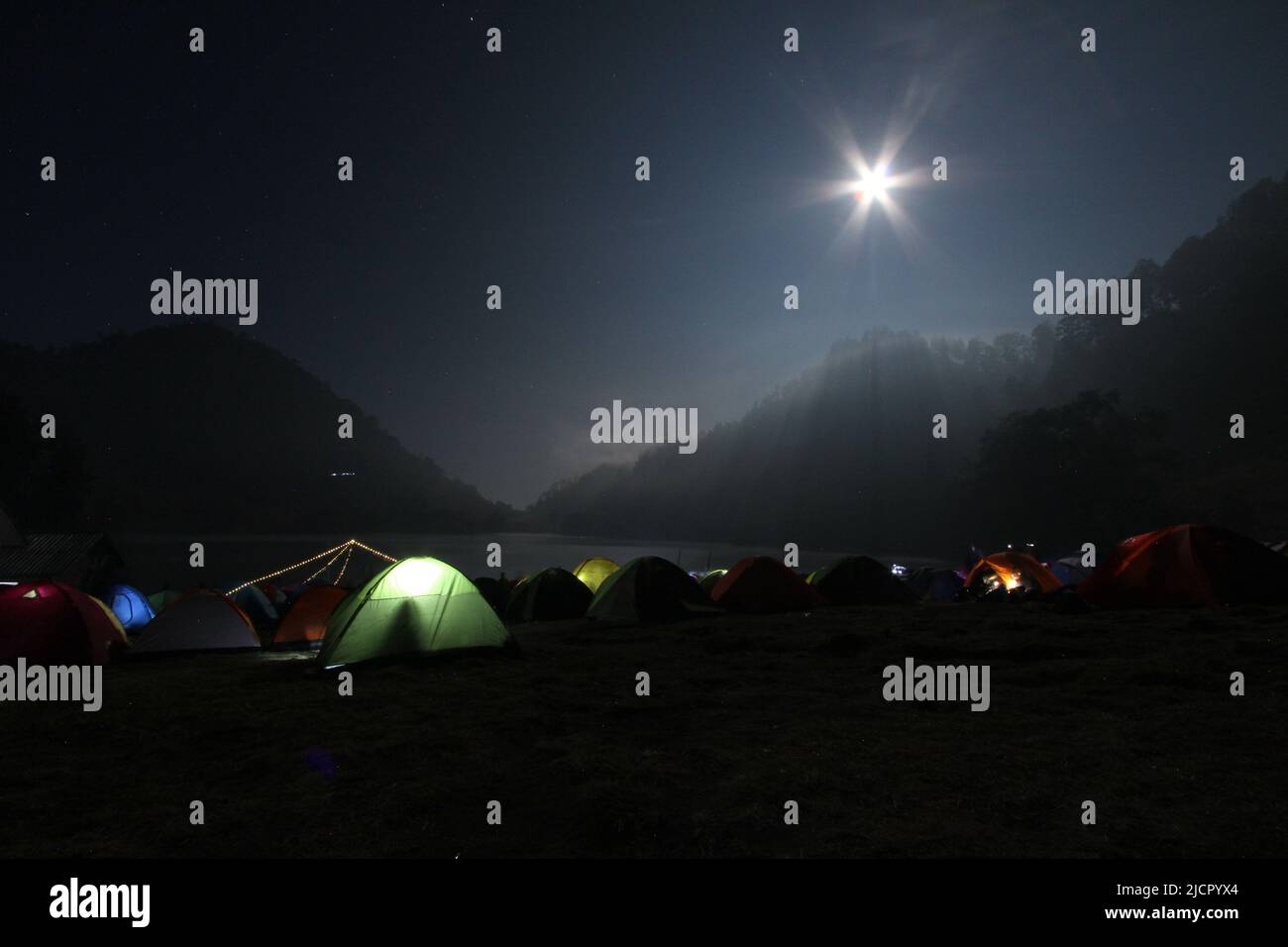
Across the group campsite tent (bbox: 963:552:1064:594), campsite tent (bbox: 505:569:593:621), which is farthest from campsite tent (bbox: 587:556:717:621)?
campsite tent (bbox: 963:552:1064:594)

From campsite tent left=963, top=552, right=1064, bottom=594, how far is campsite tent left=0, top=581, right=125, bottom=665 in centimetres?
2290

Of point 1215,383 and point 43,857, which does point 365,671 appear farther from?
point 1215,383

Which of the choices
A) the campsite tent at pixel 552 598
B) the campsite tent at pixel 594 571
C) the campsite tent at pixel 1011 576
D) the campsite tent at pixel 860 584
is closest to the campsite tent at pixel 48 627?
the campsite tent at pixel 552 598

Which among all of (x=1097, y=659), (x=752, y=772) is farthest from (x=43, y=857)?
(x=1097, y=659)

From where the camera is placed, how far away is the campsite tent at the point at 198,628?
1348 cm

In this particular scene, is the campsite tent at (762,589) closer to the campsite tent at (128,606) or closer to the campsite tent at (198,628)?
the campsite tent at (198,628)

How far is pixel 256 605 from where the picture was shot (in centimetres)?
2267

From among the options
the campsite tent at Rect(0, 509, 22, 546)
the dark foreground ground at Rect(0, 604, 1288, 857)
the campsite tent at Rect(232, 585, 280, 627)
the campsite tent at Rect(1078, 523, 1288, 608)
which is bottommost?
the dark foreground ground at Rect(0, 604, 1288, 857)

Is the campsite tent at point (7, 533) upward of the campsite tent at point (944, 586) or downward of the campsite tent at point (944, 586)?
upward

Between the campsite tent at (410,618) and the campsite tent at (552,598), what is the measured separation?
7.92 metres

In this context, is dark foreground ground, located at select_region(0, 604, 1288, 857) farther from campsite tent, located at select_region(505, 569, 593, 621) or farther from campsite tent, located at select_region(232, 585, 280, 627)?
campsite tent, located at select_region(232, 585, 280, 627)

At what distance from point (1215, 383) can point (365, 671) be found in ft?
426

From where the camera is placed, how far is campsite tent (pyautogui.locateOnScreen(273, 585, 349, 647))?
15.3 m
